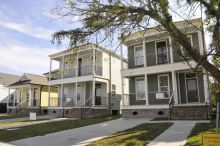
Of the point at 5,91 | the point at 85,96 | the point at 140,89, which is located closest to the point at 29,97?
the point at 85,96

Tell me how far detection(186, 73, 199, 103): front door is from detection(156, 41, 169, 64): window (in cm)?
251

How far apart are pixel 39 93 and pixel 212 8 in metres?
29.7

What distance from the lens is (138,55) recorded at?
2239 cm

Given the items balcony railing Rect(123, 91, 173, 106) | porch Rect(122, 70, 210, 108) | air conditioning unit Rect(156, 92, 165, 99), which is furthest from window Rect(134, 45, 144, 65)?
air conditioning unit Rect(156, 92, 165, 99)

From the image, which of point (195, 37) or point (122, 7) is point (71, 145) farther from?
point (195, 37)

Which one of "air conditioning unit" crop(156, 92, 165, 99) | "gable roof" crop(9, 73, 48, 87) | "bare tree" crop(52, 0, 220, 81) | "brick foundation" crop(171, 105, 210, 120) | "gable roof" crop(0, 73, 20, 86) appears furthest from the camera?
"gable roof" crop(0, 73, 20, 86)

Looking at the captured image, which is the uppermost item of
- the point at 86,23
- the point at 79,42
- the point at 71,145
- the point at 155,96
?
the point at 86,23

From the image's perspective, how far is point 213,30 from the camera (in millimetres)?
6547

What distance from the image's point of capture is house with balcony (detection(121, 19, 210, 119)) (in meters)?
17.3

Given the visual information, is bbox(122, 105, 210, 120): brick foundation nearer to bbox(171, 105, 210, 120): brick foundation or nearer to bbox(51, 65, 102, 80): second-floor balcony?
bbox(171, 105, 210, 120): brick foundation

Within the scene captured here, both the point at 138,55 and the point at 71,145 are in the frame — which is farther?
the point at 138,55

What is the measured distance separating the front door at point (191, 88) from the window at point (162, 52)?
2511 mm

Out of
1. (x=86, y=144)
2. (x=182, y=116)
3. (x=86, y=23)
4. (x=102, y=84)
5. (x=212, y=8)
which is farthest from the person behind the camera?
(x=102, y=84)

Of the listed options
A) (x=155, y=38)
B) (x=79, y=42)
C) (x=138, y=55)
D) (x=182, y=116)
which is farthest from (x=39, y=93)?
(x=79, y=42)
